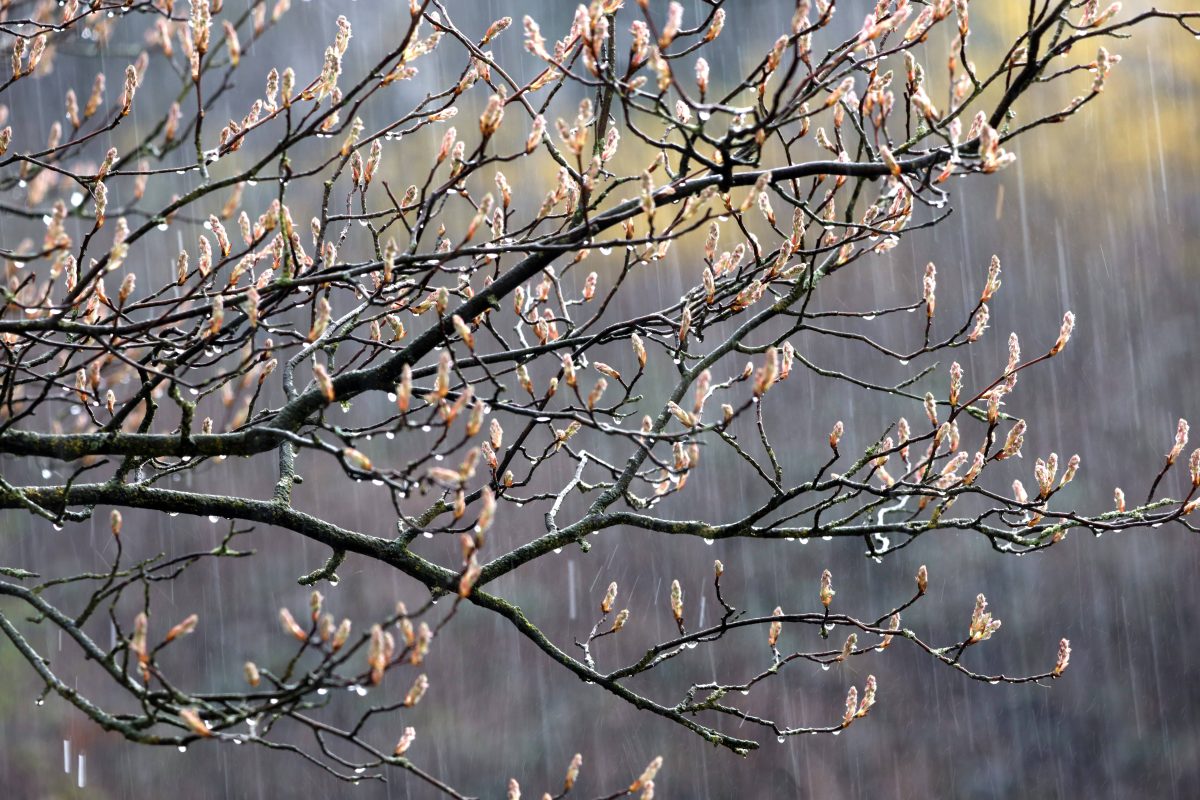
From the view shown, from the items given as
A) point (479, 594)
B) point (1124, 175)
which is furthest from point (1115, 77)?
point (479, 594)

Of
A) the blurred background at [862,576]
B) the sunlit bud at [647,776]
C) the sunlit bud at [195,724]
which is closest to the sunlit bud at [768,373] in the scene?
the sunlit bud at [647,776]

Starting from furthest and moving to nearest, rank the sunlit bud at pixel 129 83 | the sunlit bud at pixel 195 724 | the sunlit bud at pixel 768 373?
the sunlit bud at pixel 129 83, the sunlit bud at pixel 768 373, the sunlit bud at pixel 195 724

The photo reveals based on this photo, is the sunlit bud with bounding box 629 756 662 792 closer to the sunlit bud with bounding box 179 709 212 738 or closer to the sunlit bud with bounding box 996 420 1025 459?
the sunlit bud with bounding box 179 709 212 738

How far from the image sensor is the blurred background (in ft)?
23.9

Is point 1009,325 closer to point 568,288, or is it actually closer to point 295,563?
point 568,288

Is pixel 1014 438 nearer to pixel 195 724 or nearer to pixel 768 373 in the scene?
pixel 768 373

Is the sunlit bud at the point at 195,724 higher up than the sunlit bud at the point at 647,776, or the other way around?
the sunlit bud at the point at 195,724

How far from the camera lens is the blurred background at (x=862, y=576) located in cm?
727

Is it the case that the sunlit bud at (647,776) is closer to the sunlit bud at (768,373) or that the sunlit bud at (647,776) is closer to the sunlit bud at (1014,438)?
the sunlit bud at (768,373)

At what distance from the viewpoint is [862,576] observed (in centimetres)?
778

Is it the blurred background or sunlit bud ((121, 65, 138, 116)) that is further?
the blurred background

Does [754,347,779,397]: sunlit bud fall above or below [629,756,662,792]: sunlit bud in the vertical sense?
above

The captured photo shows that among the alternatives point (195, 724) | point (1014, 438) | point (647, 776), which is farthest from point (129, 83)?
point (1014, 438)

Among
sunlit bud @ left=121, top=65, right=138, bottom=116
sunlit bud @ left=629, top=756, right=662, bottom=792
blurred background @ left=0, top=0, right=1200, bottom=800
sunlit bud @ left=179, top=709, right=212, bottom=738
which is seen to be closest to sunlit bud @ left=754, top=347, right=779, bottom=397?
sunlit bud @ left=629, top=756, right=662, bottom=792
